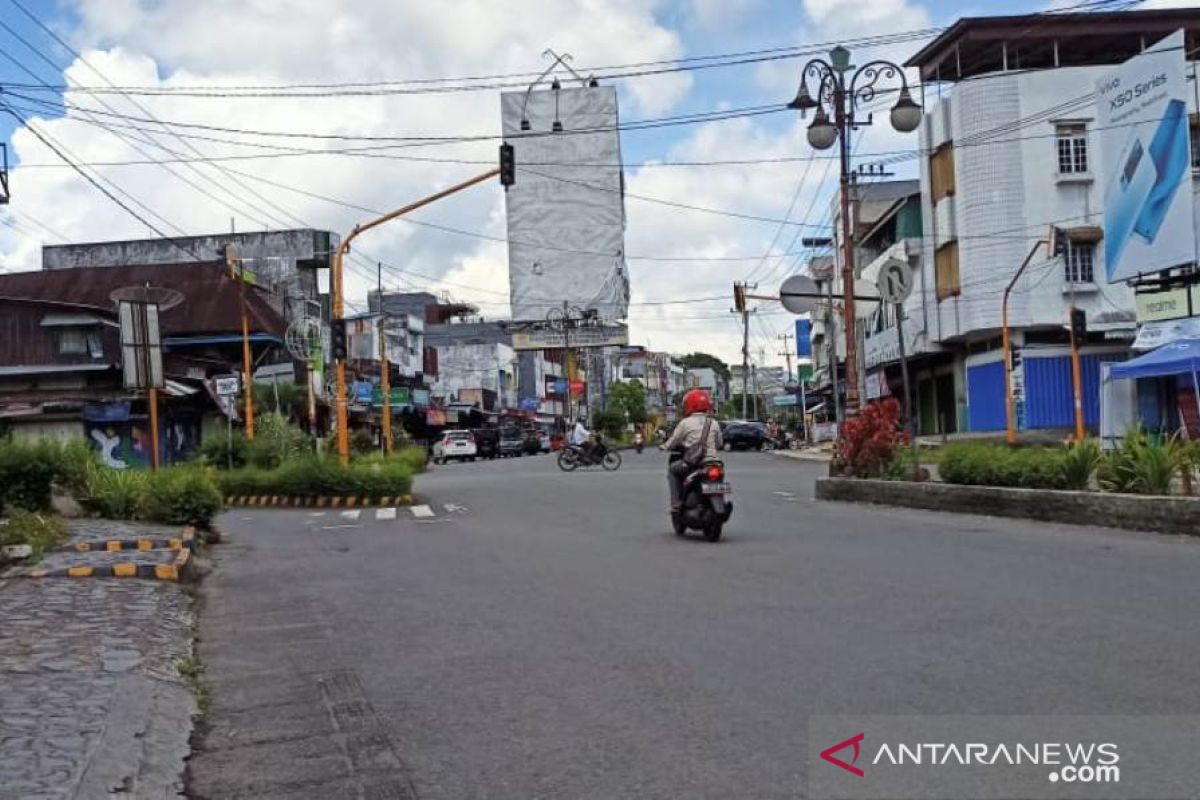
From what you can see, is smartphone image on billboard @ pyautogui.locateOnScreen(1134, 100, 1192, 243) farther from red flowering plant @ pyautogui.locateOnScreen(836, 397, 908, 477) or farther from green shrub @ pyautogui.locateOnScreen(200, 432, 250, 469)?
green shrub @ pyautogui.locateOnScreen(200, 432, 250, 469)

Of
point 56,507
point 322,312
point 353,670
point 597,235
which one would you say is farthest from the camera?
point 322,312

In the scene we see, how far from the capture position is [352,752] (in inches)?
211

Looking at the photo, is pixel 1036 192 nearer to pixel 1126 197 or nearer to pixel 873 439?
pixel 1126 197

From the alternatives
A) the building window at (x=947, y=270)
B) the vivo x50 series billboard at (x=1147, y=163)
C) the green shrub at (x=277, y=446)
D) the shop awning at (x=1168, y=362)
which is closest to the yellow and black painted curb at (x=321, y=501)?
the green shrub at (x=277, y=446)

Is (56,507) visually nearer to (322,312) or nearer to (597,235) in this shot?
(597,235)

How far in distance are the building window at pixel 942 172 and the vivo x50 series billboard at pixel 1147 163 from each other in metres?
12.3

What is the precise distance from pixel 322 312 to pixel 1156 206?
41908 millimetres

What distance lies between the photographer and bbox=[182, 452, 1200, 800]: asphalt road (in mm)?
5117

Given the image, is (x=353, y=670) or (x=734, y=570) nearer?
(x=353, y=670)

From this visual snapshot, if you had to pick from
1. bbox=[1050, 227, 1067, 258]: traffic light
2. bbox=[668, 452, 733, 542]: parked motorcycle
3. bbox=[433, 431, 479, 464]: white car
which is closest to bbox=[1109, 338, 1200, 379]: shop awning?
bbox=[1050, 227, 1067, 258]: traffic light

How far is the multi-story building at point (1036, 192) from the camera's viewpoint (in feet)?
127

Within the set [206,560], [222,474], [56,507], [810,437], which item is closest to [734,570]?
[206,560]

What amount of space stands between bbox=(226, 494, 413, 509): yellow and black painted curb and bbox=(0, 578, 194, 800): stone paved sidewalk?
43.6 feet

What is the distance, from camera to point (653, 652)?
23.4 ft
